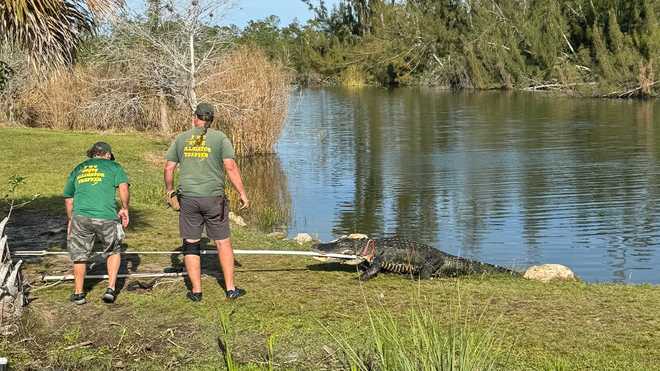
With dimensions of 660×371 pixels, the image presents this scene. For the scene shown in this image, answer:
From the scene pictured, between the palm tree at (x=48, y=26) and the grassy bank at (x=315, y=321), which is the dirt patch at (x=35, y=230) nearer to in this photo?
the grassy bank at (x=315, y=321)

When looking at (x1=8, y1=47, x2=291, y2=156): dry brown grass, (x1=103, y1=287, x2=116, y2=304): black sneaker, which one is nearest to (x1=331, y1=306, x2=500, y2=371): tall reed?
(x1=103, y1=287, x2=116, y2=304): black sneaker

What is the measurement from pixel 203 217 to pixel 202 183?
0.34 meters

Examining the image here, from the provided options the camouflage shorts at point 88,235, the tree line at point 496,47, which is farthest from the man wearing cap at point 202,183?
the tree line at point 496,47

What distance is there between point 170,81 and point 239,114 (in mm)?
3905

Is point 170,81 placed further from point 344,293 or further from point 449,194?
point 344,293

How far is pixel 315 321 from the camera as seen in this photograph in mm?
6629

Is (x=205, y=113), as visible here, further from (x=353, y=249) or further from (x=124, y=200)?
(x=353, y=249)

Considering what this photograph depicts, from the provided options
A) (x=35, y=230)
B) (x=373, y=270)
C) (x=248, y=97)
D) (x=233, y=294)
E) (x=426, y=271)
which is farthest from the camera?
(x=248, y=97)

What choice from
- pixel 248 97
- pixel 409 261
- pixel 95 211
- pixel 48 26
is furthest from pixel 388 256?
pixel 248 97

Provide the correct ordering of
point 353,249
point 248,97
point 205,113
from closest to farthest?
point 205,113 → point 353,249 → point 248,97

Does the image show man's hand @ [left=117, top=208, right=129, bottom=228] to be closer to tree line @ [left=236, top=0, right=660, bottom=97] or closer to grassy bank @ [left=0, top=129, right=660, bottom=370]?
grassy bank @ [left=0, top=129, right=660, bottom=370]

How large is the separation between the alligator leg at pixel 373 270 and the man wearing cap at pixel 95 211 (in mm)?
2545

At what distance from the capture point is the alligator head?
8664mm

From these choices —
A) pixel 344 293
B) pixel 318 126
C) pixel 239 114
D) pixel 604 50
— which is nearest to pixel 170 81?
pixel 239 114
